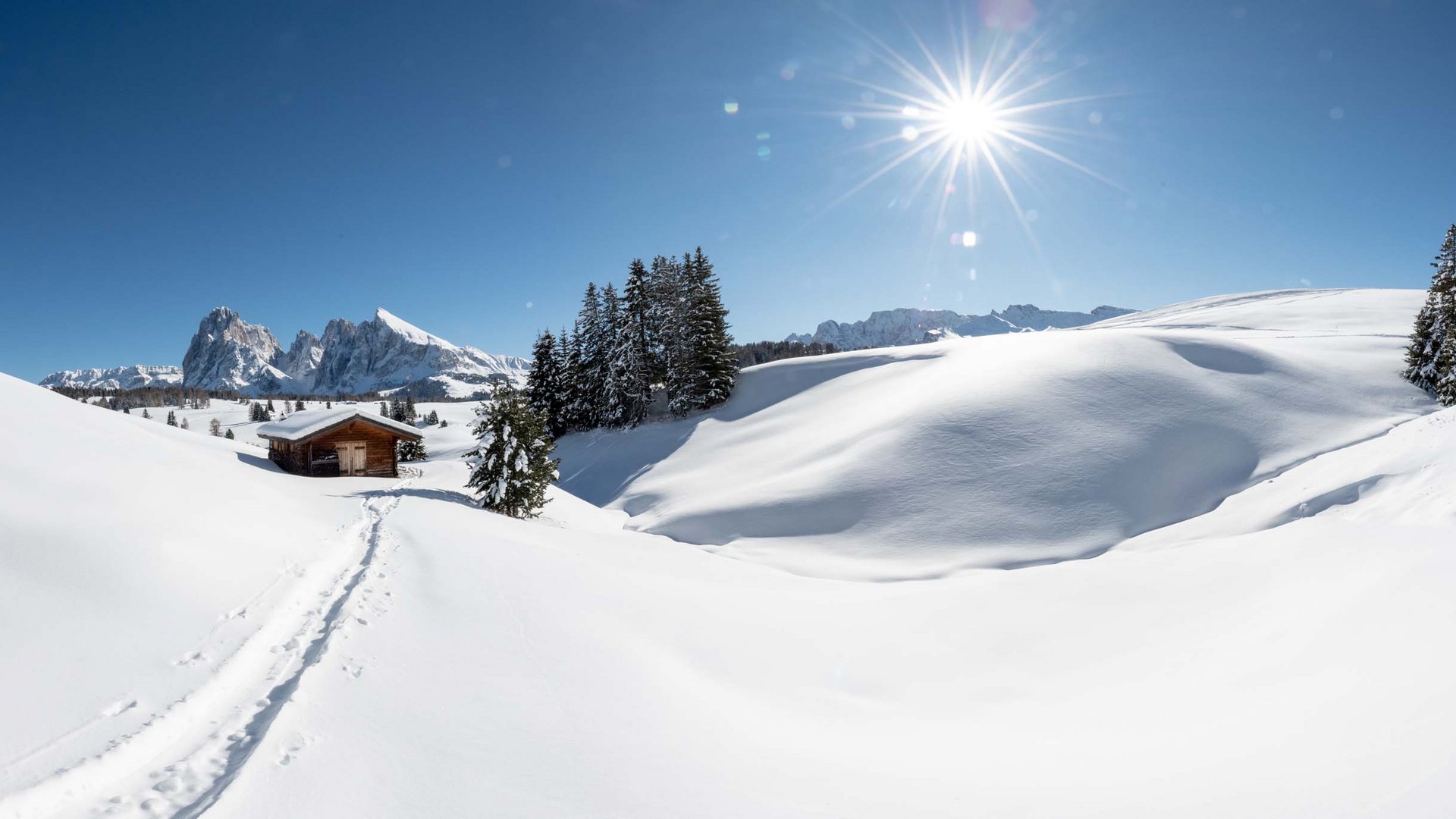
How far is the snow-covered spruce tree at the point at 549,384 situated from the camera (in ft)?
155

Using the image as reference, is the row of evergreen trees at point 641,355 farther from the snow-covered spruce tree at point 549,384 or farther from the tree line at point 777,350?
the tree line at point 777,350

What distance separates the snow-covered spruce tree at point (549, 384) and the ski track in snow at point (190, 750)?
41.4 m

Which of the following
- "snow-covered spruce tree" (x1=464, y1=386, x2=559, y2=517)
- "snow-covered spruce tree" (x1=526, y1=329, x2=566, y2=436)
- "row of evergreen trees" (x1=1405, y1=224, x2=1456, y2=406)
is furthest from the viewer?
"snow-covered spruce tree" (x1=526, y1=329, x2=566, y2=436)

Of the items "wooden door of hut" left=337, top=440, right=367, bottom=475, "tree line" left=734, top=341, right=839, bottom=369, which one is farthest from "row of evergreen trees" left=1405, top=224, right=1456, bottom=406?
"tree line" left=734, top=341, right=839, bottom=369

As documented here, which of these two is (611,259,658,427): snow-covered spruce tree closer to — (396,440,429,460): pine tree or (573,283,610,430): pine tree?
(573,283,610,430): pine tree

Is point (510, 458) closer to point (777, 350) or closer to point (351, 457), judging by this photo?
point (351, 457)

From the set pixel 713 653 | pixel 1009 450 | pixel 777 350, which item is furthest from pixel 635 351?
pixel 777 350

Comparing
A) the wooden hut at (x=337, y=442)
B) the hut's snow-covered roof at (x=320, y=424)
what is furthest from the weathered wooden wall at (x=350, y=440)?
the hut's snow-covered roof at (x=320, y=424)

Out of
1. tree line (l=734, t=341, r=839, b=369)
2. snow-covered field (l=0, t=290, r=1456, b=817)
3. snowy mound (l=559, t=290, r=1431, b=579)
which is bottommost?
snow-covered field (l=0, t=290, r=1456, b=817)

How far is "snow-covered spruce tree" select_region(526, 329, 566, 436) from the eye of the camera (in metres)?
47.2

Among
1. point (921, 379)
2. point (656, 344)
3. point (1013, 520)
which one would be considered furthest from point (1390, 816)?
point (656, 344)

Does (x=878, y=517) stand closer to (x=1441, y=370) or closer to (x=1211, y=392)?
(x=1211, y=392)

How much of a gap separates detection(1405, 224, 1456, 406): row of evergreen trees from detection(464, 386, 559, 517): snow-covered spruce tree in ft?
116

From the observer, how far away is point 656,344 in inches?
1743
